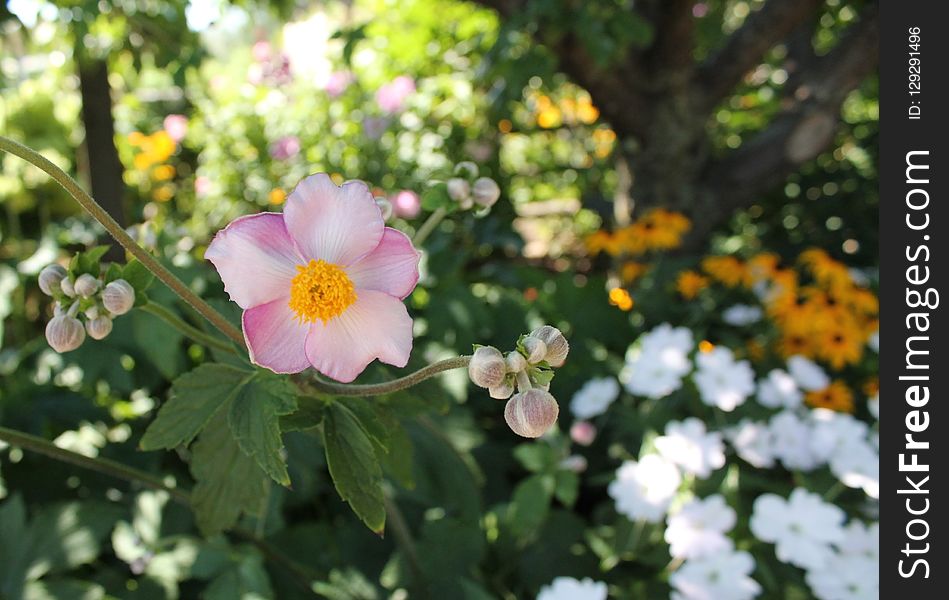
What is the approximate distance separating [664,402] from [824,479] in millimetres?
296

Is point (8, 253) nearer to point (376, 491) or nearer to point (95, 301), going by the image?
point (95, 301)

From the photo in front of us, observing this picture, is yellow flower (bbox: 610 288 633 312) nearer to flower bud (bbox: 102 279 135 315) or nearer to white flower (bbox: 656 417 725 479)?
white flower (bbox: 656 417 725 479)

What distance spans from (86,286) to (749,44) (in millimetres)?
1999

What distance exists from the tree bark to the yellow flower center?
131cm

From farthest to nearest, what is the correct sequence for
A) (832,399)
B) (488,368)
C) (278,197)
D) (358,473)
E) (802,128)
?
(802,128), (278,197), (832,399), (358,473), (488,368)

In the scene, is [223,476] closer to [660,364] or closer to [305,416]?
[305,416]

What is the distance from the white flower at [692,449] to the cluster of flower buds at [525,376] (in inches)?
28.0

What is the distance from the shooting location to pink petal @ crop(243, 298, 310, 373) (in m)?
0.58

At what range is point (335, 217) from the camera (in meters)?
0.60

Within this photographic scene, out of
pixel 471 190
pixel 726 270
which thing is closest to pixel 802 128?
pixel 726 270

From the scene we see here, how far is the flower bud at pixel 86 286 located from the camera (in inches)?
25.5

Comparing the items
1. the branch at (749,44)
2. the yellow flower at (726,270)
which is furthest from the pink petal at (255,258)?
the branch at (749,44)

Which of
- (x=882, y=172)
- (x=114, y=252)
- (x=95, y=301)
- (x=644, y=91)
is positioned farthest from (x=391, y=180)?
(x=95, y=301)

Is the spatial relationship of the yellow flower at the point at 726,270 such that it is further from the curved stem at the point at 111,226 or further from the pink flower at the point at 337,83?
the curved stem at the point at 111,226
